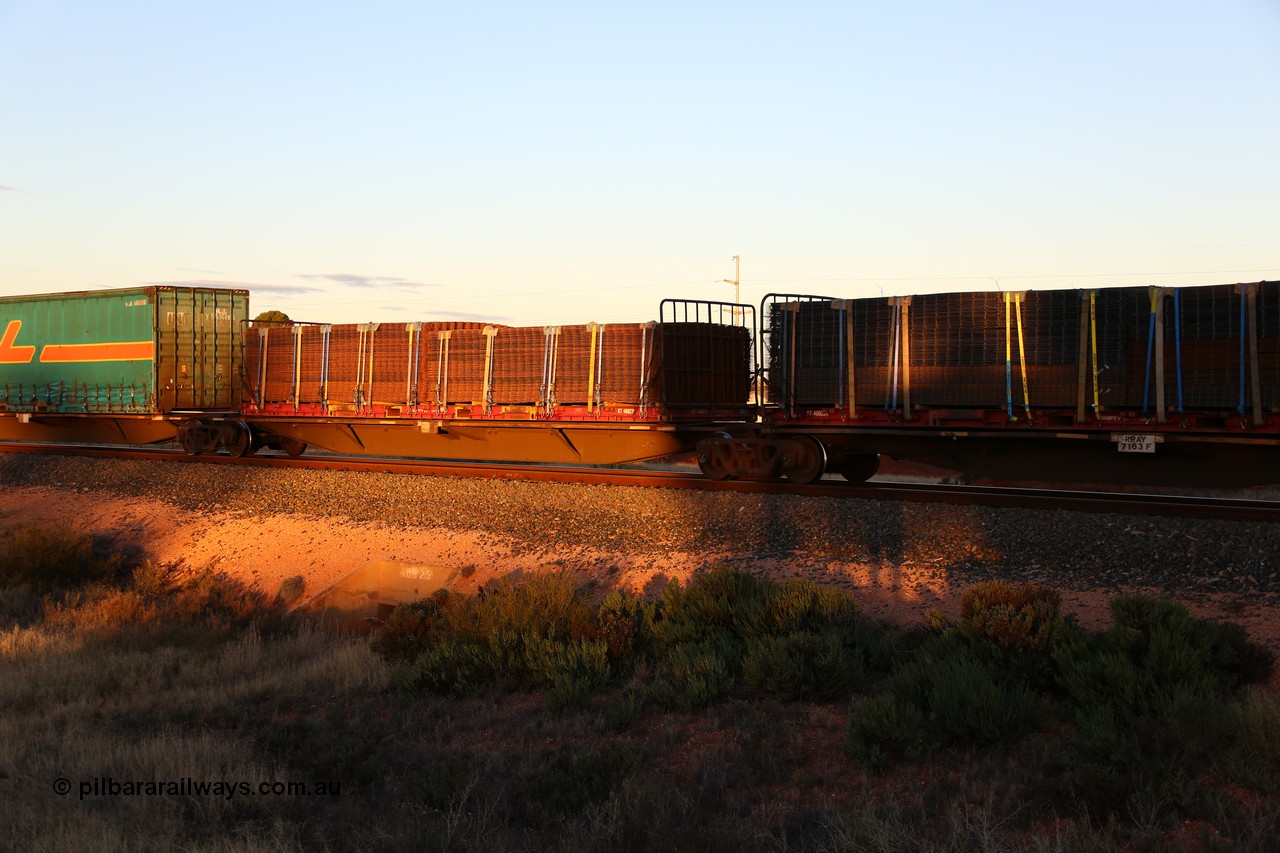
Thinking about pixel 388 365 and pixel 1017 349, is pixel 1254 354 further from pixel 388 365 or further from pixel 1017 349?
pixel 388 365

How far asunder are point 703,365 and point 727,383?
818mm

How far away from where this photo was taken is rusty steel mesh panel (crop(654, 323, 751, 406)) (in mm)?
18641

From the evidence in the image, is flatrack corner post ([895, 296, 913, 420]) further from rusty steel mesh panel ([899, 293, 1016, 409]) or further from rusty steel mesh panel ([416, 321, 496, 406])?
rusty steel mesh panel ([416, 321, 496, 406])

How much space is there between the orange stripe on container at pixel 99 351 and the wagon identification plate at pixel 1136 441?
2023cm

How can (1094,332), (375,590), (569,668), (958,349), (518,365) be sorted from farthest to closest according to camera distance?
(518,365)
(958,349)
(375,590)
(1094,332)
(569,668)

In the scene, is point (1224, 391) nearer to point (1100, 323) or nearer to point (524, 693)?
point (1100, 323)

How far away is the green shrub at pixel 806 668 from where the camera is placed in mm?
8523

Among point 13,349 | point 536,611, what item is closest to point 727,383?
point 536,611

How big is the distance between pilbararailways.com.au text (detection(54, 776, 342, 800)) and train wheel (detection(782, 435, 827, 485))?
Result: 10302 mm

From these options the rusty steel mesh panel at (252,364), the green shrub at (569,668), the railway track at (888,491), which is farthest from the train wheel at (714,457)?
the rusty steel mesh panel at (252,364)

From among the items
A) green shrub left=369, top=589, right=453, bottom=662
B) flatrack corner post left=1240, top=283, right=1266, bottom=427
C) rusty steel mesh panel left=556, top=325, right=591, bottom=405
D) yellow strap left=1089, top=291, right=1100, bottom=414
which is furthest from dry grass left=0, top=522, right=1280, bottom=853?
rusty steel mesh panel left=556, top=325, right=591, bottom=405

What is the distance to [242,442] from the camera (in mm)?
24000

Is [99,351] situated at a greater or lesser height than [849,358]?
greater

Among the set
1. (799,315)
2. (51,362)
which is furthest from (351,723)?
(51,362)
